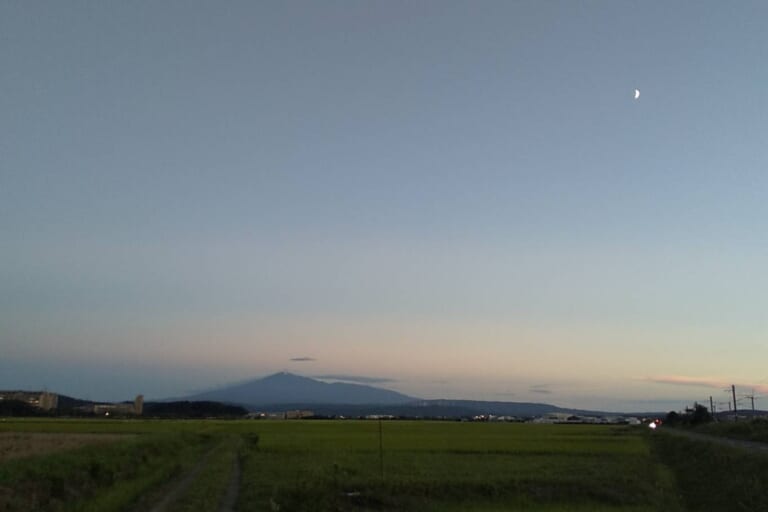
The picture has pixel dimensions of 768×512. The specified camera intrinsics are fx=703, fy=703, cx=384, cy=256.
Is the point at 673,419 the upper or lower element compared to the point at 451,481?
lower

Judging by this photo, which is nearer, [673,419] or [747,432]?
[747,432]

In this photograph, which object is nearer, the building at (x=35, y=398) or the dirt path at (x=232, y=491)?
the dirt path at (x=232, y=491)

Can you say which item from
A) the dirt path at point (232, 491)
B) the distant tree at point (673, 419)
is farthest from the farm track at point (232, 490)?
the distant tree at point (673, 419)

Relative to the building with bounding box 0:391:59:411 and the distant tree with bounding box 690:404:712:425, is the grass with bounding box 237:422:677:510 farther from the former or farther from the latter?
the building with bounding box 0:391:59:411

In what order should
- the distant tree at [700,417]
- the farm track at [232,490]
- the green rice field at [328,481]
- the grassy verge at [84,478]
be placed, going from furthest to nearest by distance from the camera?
the distant tree at [700,417]
the farm track at [232,490]
the green rice field at [328,481]
the grassy verge at [84,478]

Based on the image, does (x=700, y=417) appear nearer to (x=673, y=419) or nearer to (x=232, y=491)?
(x=673, y=419)

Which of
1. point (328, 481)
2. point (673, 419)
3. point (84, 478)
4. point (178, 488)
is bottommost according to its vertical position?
point (673, 419)

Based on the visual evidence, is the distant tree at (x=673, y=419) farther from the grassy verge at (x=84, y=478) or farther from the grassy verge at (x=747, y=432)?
the grassy verge at (x=84, y=478)

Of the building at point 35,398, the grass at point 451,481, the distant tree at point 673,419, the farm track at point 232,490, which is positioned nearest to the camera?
the farm track at point 232,490

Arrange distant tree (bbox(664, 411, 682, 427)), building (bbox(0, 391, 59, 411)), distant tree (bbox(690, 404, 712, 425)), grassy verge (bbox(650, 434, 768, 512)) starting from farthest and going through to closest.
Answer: building (bbox(0, 391, 59, 411)), distant tree (bbox(664, 411, 682, 427)), distant tree (bbox(690, 404, 712, 425)), grassy verge (bbox(650, 434, 768, 512))

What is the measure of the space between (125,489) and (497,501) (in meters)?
12.0


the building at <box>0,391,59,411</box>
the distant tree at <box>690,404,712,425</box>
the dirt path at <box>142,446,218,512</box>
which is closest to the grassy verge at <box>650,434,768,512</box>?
the dirt path at <box>142,446,218,512</box>

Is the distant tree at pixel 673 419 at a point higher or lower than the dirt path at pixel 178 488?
lower

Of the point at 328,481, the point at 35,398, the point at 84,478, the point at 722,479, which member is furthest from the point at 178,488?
the point at 35,398
